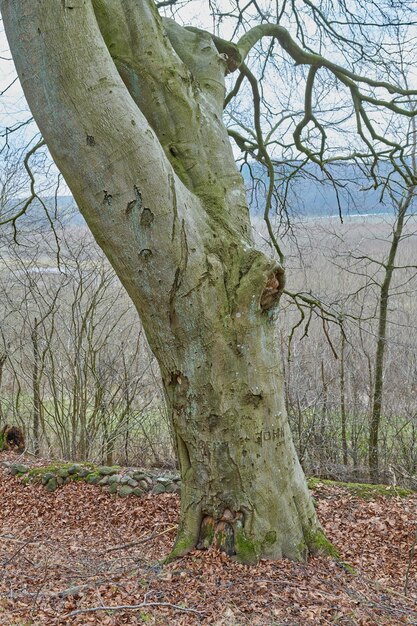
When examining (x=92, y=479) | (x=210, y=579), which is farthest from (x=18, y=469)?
(x=210, y=579)

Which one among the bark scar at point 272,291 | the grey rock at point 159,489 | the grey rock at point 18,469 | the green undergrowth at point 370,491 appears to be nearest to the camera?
the bark scar at point 272,291

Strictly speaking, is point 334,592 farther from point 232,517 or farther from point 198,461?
point 198,461

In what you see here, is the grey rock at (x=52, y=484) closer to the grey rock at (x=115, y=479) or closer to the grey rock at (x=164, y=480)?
the grey rock at (x=115, y=479)

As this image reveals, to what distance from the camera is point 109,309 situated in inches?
353

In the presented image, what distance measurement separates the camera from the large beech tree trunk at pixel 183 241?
259 centimetres

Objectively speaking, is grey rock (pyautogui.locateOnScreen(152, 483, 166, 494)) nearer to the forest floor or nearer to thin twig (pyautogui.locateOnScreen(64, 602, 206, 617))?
the forest floor

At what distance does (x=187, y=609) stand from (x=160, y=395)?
6.51 meters

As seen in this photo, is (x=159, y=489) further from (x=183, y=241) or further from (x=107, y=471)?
(x=183, y=241)

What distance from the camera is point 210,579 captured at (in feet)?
9.52

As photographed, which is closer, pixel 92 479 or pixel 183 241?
pixel 183 241

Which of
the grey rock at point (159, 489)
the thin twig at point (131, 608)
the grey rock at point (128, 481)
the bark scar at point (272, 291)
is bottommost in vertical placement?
the thin twig at point (131, 608)

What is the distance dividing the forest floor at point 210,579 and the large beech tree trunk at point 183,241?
278mm

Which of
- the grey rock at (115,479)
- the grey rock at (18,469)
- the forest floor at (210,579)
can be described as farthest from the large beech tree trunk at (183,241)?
the grey rock at (18,469)

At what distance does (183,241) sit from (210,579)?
176cm
